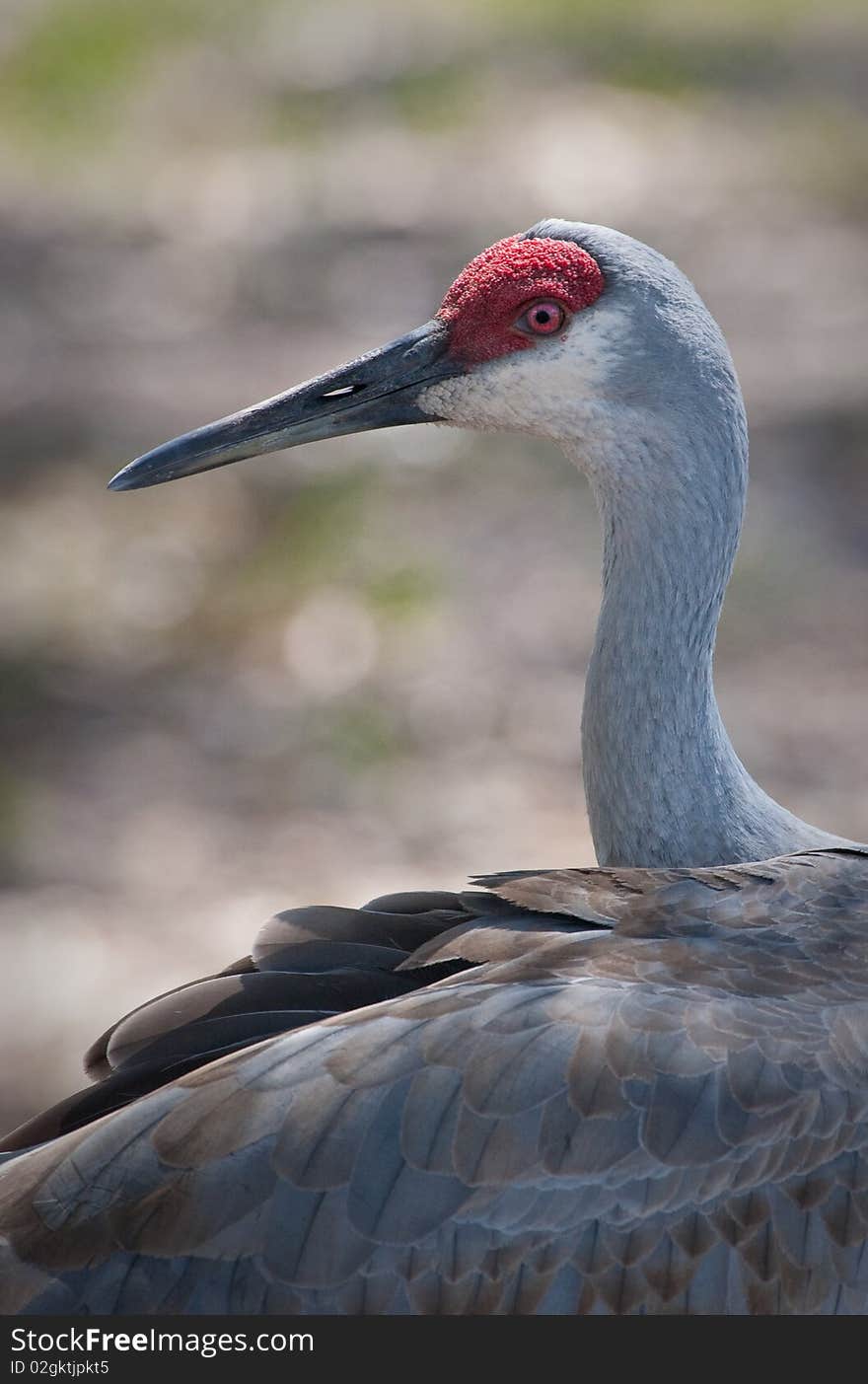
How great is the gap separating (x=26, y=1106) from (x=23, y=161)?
6655mm

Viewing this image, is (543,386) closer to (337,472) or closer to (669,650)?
(669,650)

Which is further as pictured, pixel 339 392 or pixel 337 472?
pixel 337 472

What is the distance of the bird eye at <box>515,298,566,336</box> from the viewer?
2.94 m

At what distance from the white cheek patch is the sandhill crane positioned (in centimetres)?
80

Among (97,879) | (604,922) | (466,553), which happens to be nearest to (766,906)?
(604,922)

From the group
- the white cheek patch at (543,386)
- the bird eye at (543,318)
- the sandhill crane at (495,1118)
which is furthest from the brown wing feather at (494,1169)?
the bird eye at (543,318)

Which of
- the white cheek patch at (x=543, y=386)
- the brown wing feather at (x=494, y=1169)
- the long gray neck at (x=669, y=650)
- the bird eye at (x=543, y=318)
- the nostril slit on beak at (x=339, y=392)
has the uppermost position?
the bird eye at (x=543, y=318)

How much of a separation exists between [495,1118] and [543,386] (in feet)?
4.18

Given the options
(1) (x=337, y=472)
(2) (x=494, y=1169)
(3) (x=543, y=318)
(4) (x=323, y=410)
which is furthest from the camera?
(1) (x=337, y=472)

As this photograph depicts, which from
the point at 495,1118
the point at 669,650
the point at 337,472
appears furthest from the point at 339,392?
the point at 337,472

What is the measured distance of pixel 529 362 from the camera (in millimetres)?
2975

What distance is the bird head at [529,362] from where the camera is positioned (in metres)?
2.92

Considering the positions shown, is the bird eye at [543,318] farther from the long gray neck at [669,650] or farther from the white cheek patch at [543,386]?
the long gray neck at [669,650]

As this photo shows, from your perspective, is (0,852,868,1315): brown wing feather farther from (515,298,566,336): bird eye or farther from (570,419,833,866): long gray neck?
(515,298,566,336): bird eye
